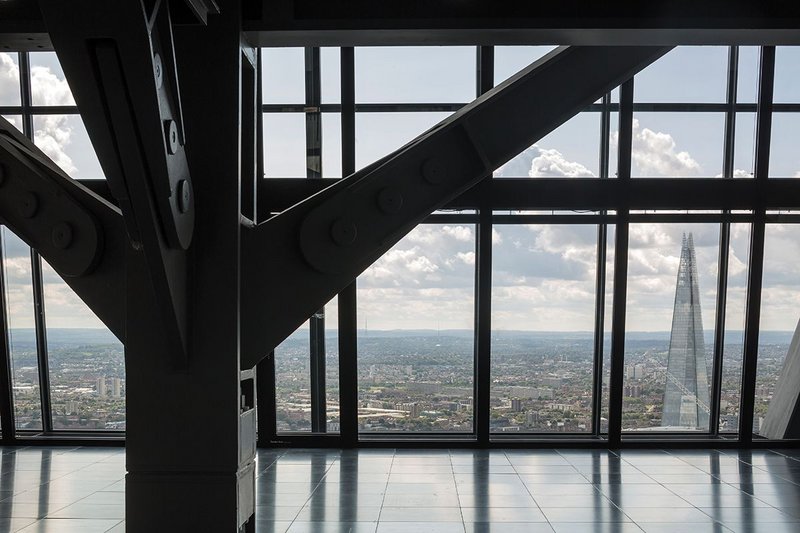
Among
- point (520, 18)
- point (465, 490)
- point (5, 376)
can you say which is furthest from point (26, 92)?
point (520, 18)

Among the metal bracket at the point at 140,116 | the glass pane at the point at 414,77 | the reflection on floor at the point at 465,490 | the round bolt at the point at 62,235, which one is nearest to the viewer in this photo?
the metal bracket at the point at 140,116

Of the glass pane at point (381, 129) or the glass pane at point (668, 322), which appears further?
the glass pane at point (668, 322)

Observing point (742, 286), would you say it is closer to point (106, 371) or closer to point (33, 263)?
point (106, 371)

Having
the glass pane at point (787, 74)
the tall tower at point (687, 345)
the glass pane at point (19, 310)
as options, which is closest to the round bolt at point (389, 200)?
the tall tower at point (687, 345)

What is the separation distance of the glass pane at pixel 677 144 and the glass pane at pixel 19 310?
766 centimetres

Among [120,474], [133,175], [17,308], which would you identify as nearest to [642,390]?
[120,474]

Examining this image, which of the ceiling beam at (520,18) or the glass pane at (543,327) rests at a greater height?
the ceiling beam at (520,18)

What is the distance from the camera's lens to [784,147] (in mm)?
8297

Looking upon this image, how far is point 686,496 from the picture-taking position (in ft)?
21.0

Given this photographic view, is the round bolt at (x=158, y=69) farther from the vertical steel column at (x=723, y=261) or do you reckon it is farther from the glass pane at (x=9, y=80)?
the vertical steel column at (x=723, y=261)

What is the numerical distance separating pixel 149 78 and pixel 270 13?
44.9 inches

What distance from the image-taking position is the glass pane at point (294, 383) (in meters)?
8.43

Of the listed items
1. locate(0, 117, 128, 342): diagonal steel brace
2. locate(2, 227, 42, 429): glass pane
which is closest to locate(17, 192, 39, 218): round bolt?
locate(0, 117, 128, 342): diagonal steel brace

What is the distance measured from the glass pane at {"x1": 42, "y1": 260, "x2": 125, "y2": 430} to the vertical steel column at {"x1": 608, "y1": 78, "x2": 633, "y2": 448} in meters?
6.33
